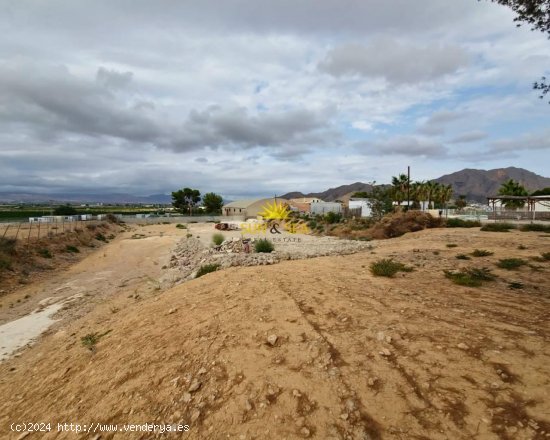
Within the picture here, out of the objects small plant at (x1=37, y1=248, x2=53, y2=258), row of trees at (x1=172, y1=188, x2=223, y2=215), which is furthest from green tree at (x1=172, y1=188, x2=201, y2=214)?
small plant at (x1=37, y1=248, x2=53, y2=258)

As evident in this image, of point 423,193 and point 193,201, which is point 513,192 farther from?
point 193,201

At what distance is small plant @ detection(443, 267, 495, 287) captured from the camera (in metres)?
7.70

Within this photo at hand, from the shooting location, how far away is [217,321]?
20.1 ft

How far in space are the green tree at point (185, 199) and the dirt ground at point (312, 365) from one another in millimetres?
73768

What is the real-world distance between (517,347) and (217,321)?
472 centimetres

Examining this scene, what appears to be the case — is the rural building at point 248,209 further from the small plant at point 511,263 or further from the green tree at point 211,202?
the small plant at point 511,263

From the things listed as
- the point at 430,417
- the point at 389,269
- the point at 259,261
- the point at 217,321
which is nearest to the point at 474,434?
the point at 430,417

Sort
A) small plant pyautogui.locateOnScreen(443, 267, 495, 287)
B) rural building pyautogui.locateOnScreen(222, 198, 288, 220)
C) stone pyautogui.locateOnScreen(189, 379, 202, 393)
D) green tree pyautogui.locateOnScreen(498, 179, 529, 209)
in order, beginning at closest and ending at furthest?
stone pyautogui.locateOnScreen(189, 379, 202, 393) → small plant pyautogui.locateOnScreen(443, 267, 495, 287) → green tree pyautogui.locateOnScreen(498, 179, 529, 209) → rural building pyautogui.locateOnScreen(222, 198, 288, 220)

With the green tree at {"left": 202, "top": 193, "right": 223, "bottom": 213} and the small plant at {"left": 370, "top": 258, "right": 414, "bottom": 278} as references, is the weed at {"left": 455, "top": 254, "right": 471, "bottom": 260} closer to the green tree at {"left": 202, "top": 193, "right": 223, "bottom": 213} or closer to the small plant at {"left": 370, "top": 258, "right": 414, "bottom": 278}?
the small plant at {"left": 370, "top": 258, "right": 414, "bottom": 278}

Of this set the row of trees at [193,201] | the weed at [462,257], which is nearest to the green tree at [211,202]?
the row of trees at [193,201]

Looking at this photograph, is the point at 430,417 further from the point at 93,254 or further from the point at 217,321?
the point at 93,254

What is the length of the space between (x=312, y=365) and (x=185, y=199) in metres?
79.7

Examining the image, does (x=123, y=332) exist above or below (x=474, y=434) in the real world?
below

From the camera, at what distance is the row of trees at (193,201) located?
80.2m
